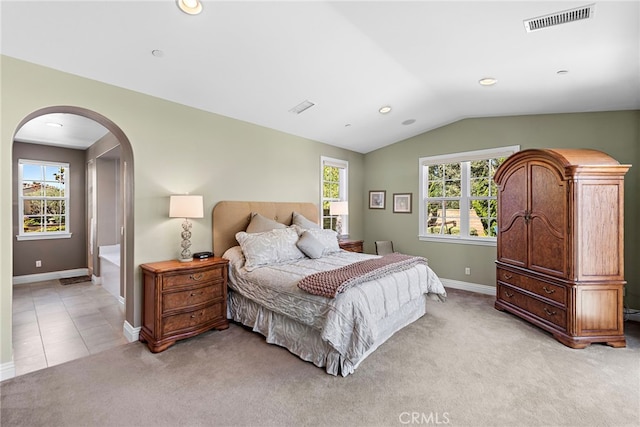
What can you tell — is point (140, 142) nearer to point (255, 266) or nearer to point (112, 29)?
point (112, 29)

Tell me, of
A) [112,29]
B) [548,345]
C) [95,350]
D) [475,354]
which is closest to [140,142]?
[112,29]

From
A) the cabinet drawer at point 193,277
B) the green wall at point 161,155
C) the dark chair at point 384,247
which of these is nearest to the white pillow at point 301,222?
the green wall at point 161,155

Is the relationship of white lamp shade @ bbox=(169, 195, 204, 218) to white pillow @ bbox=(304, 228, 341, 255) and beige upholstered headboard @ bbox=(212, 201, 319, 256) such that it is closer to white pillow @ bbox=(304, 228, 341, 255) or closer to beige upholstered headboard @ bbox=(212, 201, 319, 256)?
beige upholstered headboard @ bbox=(212, 201, 319, 256)

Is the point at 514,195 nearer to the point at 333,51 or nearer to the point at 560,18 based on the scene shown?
the point at 560,18

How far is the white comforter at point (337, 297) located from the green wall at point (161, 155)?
0.86m

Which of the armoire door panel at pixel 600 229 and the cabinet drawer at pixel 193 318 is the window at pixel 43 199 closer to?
the cabinet drawer at pixel 193 318

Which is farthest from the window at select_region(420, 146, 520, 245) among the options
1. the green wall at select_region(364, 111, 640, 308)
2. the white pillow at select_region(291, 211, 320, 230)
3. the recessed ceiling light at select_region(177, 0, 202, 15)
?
the recessed ceiling light at select_region(177, 0, 202, 15)

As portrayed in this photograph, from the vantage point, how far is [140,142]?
299cm

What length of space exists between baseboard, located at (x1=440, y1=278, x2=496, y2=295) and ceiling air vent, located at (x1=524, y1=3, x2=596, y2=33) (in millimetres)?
3655

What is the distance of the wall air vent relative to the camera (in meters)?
3.71

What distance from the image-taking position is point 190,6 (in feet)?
6.70

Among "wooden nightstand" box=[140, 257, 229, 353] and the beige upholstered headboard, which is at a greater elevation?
the beige upholstered headboard

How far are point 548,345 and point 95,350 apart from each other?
4431 millimetres

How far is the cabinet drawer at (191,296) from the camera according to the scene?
109 inches
